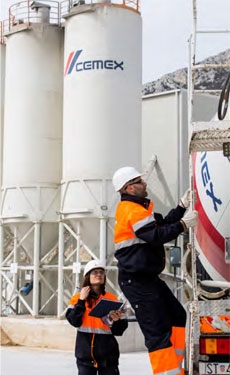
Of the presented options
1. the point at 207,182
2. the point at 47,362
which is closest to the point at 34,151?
the point at 47,362

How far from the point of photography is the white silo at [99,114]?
1570 centimetres

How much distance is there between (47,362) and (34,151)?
5.93 meters

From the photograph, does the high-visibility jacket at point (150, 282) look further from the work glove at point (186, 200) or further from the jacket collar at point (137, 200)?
the work glove at point (186, 200)

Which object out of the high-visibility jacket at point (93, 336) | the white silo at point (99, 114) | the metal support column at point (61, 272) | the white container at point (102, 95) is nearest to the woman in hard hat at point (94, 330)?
the high-visibility jacket at point (93, 336)

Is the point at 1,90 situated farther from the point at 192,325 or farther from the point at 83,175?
the point at 192,325

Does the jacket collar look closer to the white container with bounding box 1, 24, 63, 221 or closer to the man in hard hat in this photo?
the man in hard hat

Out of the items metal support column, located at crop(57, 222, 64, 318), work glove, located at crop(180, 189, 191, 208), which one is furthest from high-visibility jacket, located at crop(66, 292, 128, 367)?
metal support column, located at crop(57, 222, 64, 318)

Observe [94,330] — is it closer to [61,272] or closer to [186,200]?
[186,200]

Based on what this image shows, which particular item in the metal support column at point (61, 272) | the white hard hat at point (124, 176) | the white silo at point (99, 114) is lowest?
the metal support column at point (61, 272)

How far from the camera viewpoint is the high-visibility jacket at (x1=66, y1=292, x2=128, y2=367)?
19.2 feet

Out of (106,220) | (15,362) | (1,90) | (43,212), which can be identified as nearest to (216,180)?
(15,362)

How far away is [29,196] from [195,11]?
11.8 metres

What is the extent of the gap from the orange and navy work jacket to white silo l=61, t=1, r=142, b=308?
10242 millimetres

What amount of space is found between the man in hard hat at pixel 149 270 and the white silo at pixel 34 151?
11909 millimetres
